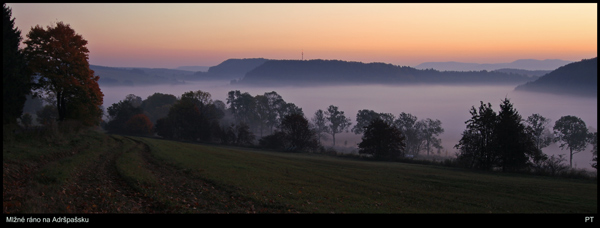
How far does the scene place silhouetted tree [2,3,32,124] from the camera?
23.8 meters

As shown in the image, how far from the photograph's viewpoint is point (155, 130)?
71.2 metres

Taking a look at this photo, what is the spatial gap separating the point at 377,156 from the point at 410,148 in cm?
4915

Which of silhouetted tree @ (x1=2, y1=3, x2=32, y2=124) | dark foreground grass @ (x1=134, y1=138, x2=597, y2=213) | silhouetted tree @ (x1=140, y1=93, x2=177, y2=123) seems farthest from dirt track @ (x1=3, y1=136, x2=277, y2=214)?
silhouetted tree @ (x1=140, y1=93, x2=177, y2=123)

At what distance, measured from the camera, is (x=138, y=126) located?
7006 centimetres

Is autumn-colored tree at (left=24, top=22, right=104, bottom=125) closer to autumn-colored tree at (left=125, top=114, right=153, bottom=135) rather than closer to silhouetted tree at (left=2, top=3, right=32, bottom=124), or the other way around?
silhouetted tree at (left=2, top=3, right=32, bottom=124)

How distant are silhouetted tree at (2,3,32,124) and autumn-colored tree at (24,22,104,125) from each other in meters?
1.24

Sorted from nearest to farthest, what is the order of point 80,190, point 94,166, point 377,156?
point 80,190, point 94,166, point 377,156

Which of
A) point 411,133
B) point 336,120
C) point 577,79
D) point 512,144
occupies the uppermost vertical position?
point 577,79

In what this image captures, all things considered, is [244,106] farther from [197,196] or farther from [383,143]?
[197,196]

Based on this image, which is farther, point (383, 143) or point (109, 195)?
point (383, 143)

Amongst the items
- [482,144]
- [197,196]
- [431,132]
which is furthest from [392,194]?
[431,132]

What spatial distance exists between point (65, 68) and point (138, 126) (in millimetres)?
42567
